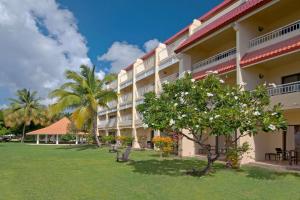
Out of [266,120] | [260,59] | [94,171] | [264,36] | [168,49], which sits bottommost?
[94,171]

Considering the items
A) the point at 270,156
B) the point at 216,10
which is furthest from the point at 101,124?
the point at 270,156

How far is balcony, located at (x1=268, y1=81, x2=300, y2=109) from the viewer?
15156 mm

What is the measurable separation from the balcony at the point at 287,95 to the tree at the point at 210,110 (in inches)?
111

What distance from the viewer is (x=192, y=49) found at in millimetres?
24406

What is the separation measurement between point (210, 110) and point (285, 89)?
581 cm

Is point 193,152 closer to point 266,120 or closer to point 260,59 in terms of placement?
point 260,59

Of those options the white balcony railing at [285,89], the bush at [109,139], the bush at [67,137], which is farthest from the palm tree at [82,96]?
the bush at [67,137]

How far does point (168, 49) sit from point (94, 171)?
19000mm

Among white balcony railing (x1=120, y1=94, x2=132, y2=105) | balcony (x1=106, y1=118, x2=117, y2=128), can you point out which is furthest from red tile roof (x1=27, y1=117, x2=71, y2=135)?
A: white balcony railing (x1=120, y1=94, x2=132, y2=105)

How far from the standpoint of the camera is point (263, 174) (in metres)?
14.0

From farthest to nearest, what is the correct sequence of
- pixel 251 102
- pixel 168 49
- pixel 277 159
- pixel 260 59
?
1. pixel 168 49
2. pixel 277 159
3. pixel 260 59
4. pixel 251 102

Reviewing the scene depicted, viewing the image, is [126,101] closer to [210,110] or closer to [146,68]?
[146,68]

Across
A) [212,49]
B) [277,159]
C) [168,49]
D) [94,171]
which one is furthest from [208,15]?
[94,171]

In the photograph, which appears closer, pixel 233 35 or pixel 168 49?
pixel 233 35
